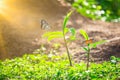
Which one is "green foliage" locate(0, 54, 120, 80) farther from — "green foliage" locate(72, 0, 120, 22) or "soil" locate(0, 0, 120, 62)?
"green foliage" locate(72, 0, 120, 22)

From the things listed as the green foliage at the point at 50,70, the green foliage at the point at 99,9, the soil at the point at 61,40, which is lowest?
the green foliage at the point at 50,70

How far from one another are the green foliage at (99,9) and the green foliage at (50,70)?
418cm

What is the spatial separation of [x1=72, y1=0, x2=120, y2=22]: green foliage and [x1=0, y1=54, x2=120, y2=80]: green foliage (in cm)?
418

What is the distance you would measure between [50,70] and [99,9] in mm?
6058

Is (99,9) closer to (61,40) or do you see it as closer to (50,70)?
(61,40)

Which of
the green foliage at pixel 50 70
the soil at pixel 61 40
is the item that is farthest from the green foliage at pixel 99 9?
the green foliage at pixel 50 70

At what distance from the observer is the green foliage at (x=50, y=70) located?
608cm

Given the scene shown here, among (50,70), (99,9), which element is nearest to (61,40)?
(50,70)

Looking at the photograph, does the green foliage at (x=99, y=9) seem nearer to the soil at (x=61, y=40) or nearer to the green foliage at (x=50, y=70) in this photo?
the soil at (x=61, y=40)

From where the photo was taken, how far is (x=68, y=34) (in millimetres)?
9406

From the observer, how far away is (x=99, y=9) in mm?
→ 12328

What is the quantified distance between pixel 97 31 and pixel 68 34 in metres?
0.81

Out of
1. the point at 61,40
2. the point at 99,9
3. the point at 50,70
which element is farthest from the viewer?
the point at 99,9

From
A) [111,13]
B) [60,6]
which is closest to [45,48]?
[60,6]
